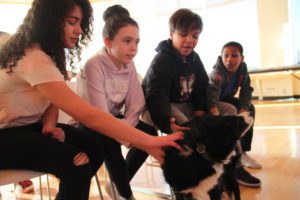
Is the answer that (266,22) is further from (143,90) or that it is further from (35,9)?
(35,9)

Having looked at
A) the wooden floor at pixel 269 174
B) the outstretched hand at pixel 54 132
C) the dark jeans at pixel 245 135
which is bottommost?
the wooden floor at pixel 269 174

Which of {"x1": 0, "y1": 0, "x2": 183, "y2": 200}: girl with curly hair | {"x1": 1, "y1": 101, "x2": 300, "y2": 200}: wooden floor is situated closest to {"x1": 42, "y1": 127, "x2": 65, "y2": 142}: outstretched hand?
{"x1": 0, "y1": 0, "x2": 183, "y2": 200}: girl with curly hair

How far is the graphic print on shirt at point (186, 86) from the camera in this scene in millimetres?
1652

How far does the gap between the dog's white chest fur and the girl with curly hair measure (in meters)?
0.14

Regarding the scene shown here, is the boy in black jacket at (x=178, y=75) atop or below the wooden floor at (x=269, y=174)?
atop

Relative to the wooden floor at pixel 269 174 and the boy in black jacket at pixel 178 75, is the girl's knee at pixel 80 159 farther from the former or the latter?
the wooden floor at pixel 269 174

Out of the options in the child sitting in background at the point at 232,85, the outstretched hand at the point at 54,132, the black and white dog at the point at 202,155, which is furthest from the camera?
the child sitting in background at the point at 232,85

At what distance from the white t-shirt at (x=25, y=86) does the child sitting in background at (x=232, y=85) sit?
1080mm

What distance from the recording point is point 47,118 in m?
1.07

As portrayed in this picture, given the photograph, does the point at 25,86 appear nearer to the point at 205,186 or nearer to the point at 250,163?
the point at 205,186

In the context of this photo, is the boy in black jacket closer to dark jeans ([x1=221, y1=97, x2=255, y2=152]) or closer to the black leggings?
dark jeans ([x1=221, y1=97, x2=255, y2=152])

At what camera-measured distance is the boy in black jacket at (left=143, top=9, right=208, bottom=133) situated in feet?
4.98

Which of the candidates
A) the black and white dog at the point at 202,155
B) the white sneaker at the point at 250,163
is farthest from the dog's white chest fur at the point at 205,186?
the white sneaker at the point at 250,163

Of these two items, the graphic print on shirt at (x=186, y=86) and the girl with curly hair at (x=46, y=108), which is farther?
the graphic print on shirt at (x=186, y=86)
